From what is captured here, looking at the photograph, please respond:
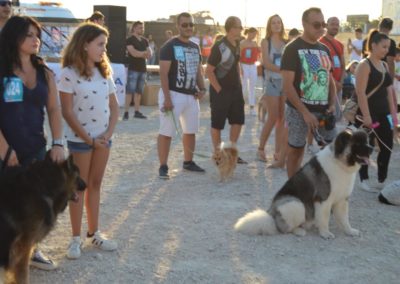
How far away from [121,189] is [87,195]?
1.99 m

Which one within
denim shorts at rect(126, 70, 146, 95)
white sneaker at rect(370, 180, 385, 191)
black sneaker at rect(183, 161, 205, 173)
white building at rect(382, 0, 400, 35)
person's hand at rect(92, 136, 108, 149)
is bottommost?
black sneaker at rect(183, 161, 205, 173)

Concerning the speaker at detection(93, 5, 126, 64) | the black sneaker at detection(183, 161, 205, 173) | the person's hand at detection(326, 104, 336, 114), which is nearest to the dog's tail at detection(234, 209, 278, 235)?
the person's hand at detection(326, 104, 336, 114)

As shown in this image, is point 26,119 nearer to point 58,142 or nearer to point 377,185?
point 58,142

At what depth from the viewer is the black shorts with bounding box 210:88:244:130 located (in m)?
7.24

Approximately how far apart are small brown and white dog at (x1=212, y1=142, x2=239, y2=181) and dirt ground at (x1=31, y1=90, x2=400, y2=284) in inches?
6.4

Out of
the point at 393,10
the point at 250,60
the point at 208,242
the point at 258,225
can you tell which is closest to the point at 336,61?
the point at 258,225

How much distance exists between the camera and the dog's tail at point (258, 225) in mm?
4770

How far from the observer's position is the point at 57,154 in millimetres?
3645

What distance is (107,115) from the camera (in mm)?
4191

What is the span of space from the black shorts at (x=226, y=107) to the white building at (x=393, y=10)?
18.6 metres

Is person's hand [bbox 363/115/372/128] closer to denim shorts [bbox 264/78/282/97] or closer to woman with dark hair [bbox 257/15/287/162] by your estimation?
woman with dark hair [bbox 257/15/287/162]

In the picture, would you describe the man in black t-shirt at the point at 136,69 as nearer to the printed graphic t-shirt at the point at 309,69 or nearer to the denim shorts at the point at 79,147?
the printed graphic t-shirt at the point at 309,69

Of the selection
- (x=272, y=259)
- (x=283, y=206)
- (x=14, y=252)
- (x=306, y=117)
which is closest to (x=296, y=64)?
(x=306, y=117)

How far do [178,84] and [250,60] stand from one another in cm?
570
